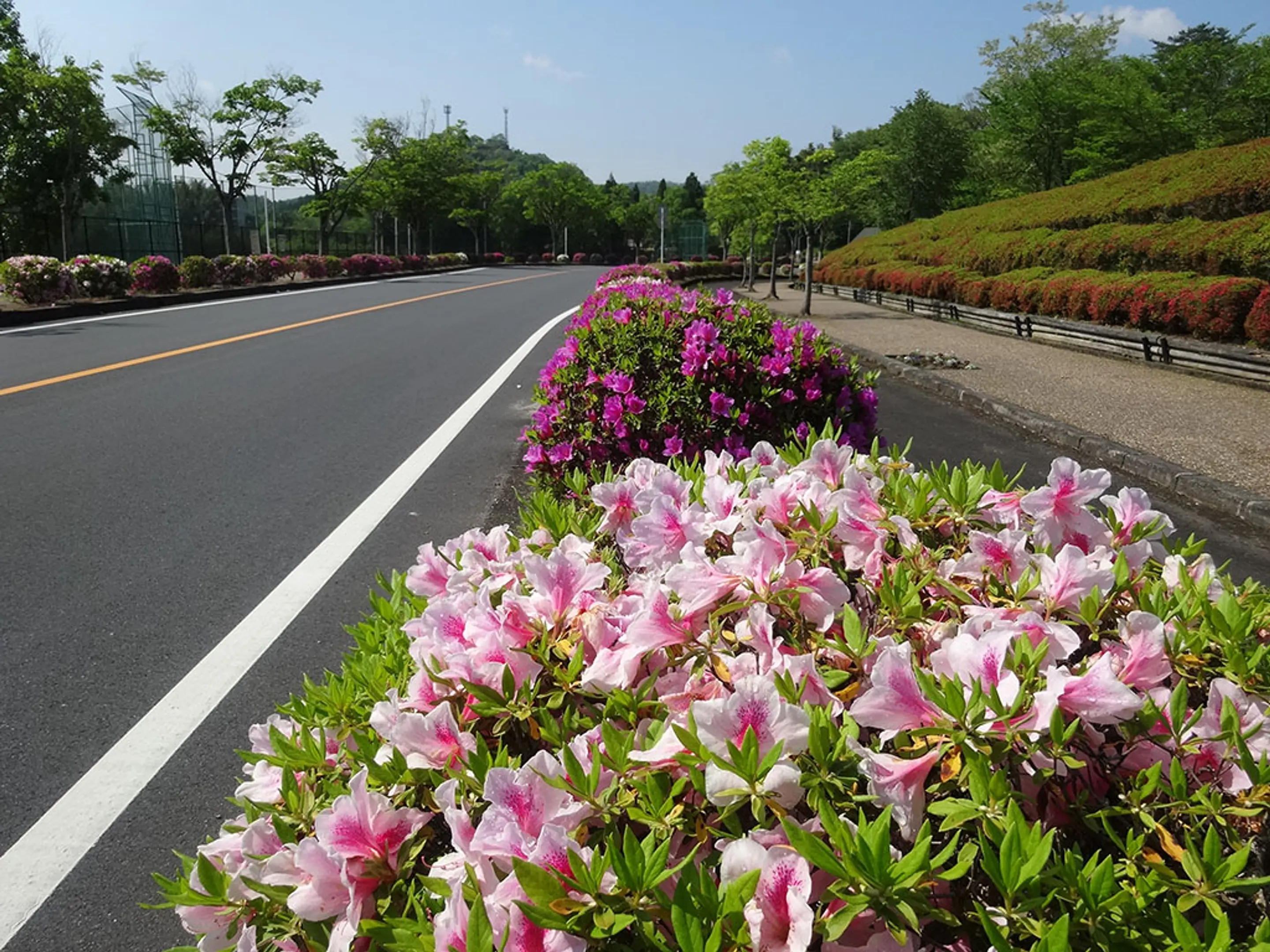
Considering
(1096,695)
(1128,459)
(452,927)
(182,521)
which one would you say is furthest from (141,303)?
(1096,695)

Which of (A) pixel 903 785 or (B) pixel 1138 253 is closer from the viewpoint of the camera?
(A) pixel 903 785

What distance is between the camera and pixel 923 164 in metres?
53.5

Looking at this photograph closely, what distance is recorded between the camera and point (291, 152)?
4147 cm

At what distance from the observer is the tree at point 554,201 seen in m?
82.8

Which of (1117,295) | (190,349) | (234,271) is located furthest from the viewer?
(234,271)

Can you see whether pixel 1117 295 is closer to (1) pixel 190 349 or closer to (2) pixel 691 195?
(1) pixel 190 349

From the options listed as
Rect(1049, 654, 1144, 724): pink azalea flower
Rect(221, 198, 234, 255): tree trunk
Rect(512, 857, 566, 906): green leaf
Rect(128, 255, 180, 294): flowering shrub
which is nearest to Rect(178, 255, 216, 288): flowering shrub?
Rect(128, 255, 180, 294): flowering shrub

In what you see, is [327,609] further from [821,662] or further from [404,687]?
[821,662]

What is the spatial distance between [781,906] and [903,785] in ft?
0.61

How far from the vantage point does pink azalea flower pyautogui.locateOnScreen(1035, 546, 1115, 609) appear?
4.28 feet

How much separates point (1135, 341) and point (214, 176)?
117 feet

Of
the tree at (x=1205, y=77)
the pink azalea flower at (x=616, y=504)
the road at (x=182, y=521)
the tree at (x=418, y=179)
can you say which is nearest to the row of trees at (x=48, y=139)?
the road at (x=182, y=521)

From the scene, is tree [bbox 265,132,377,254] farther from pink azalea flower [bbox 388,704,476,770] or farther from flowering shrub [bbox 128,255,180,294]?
pink azalea flower [bbox 388,704,476,770]

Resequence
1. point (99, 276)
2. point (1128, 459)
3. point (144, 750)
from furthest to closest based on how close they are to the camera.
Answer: point (99, 276), point (1128, 459), point (144, 750)
